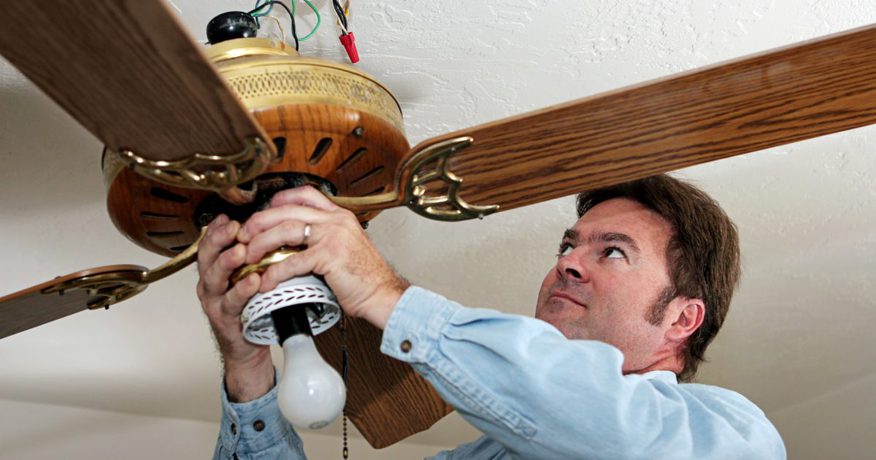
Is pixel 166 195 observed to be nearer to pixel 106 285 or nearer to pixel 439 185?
pixel 106 285

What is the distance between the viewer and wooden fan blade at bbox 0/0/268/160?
0.58 meters

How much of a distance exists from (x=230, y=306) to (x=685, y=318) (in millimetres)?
713

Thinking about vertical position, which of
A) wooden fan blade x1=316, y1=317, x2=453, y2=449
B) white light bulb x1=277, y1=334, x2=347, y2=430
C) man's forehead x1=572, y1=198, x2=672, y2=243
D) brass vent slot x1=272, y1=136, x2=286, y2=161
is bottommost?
wooden fan blade x1=316, y1=317, x2=453, y2=449

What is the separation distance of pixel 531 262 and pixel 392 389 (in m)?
0.61

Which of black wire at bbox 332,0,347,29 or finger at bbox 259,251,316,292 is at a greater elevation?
black wire at bbox 332,0,347,29

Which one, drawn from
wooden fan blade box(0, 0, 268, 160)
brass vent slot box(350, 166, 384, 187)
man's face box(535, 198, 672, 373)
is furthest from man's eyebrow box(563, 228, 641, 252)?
wooden fan blade box(0, 0, 268, 160)

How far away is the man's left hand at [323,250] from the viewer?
2.79 ft

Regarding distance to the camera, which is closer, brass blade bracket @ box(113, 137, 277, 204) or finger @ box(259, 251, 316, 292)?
brass blade bracket @ box(113, 137, 277, 204)

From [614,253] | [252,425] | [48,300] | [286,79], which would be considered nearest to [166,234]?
[48,300]

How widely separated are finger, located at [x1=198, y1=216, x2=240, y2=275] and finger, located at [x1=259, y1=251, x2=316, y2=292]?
57 mm

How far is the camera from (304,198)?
0.87 metres

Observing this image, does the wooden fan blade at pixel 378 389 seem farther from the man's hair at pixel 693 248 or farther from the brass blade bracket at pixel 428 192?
the man's hair at pixel 693 248

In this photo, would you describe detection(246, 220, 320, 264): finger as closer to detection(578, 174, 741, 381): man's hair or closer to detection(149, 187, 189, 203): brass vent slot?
detection(149, 187, 189, 203): brass vent slot

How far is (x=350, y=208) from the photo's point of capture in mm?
899
